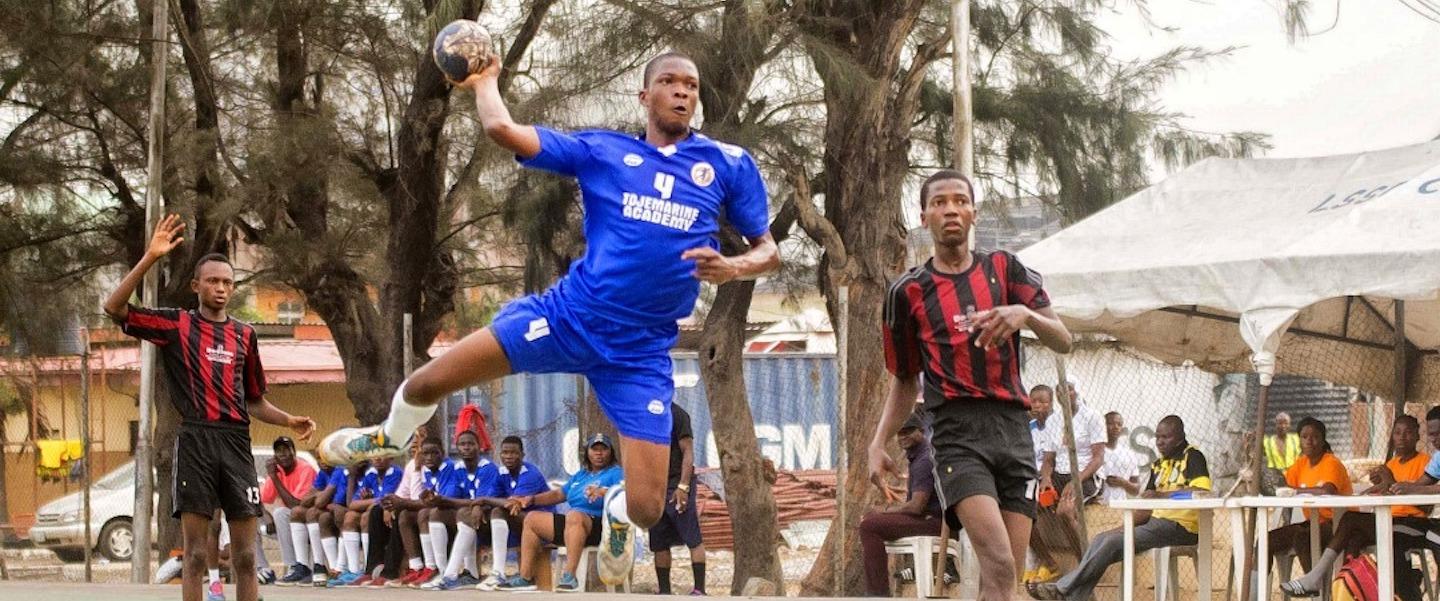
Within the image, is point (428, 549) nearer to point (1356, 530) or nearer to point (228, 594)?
point (228, 594)

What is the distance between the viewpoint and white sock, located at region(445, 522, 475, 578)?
590 inches

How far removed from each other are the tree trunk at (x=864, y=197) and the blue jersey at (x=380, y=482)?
12.4ft

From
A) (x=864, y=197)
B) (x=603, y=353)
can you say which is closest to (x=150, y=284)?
(x=864, y=197)

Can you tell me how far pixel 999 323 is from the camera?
21.7 feet

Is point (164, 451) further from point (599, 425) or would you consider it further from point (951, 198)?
point (951, 198)

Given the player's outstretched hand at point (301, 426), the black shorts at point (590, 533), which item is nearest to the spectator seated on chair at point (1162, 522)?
the black shorts at point (590, 533)

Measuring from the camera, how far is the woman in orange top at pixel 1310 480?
11.9 metres

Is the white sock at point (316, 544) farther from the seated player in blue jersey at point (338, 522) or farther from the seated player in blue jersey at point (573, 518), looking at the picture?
the seated player in blue jersey at point (573, 518)

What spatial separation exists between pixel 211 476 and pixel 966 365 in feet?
13.9

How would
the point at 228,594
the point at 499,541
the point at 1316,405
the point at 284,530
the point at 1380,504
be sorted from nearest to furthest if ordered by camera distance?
the point at 1380,504 < the point at 228,594 < the point at 499,541 < the point at 284,530 < the point at 1316,405

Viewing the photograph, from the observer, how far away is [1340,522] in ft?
36.8

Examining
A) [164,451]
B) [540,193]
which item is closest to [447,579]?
[540,193]

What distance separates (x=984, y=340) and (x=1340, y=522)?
18.2ft

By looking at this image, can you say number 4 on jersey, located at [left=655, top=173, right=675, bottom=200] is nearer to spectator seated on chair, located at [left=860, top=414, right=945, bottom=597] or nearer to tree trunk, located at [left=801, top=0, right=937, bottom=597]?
spectator seated on chair, located at [left=860, top=414, right=945, bottom=597]
